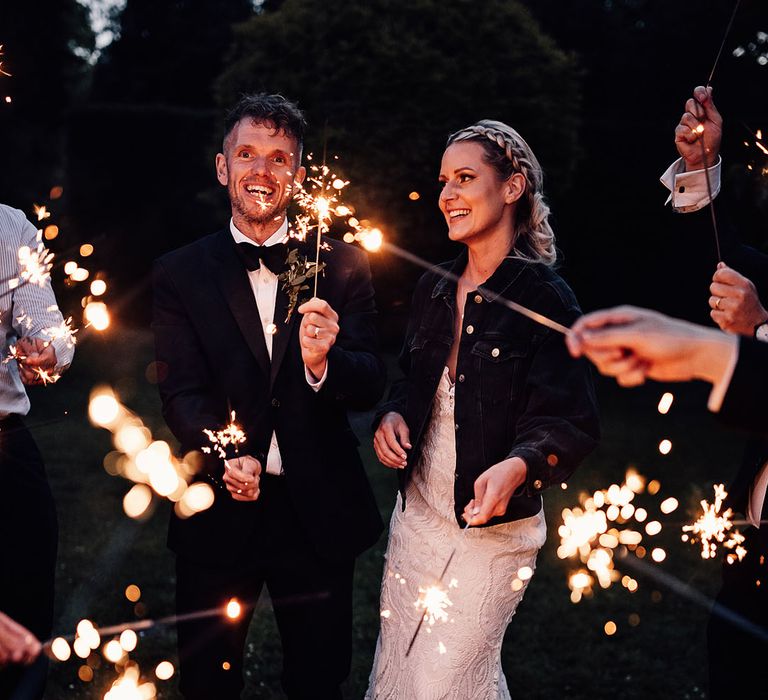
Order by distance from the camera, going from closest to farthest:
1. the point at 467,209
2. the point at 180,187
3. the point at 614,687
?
the point at 467,209 < the point at 614,687 < the point at 180,187

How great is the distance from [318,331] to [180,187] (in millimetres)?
15928

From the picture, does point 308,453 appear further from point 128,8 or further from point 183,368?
point 128,8

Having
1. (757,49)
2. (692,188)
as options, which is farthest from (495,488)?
(757,49)

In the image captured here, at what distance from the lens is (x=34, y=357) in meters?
2.96

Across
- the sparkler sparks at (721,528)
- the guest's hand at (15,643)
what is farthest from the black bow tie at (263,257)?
the sparkler sparks at (721,528)

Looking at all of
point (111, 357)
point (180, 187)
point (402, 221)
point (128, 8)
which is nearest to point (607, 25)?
point (402, 221)

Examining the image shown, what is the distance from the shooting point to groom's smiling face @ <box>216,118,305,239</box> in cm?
315

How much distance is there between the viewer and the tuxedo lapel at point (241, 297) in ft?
10.3

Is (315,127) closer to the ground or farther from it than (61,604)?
farther from it

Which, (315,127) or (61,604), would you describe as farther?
(315,127)

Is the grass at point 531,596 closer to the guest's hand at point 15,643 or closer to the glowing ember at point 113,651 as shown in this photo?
the glowing ember at point 113,651

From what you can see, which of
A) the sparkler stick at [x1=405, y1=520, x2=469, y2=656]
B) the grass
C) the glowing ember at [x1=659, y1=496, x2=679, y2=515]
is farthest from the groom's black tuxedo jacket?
the glowing ember at [x1=659, y1=496, x2=679, y2=515]

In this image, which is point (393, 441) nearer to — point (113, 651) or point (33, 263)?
point (33, 263)

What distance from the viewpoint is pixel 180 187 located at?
703 inches
